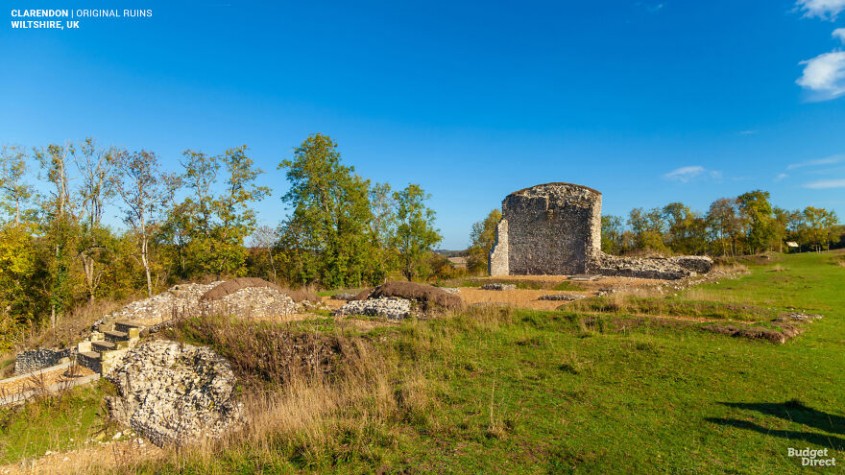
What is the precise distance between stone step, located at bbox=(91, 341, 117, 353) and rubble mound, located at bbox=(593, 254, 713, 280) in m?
25.2

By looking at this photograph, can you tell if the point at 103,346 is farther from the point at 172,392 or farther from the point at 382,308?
the point at 382,308

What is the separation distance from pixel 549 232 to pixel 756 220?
27356 mm

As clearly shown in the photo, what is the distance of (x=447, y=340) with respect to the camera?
8742 mm

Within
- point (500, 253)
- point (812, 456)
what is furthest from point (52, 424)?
point (500, 253)

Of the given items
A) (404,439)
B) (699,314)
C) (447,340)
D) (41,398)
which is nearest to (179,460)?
(404,439)

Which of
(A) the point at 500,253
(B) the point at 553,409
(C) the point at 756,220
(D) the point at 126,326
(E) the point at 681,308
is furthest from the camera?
(C) the point at 756,220

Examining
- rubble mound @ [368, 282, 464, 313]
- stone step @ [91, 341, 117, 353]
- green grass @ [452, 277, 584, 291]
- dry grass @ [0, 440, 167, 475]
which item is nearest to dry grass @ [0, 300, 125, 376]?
stone step @ [91, 341, 117, 353]

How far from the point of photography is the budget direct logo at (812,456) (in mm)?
3820

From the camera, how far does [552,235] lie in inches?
1134

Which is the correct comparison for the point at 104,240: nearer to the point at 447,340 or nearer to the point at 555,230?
the point at 447,340

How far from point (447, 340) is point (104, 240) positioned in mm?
26949

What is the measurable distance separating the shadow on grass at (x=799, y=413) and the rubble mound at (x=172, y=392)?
8.16 m

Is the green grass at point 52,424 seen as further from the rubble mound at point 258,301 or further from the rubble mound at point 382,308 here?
the rubble mound at point 382,308

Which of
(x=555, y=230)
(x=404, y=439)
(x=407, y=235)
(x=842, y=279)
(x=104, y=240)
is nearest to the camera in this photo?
(x=404, y=439)
